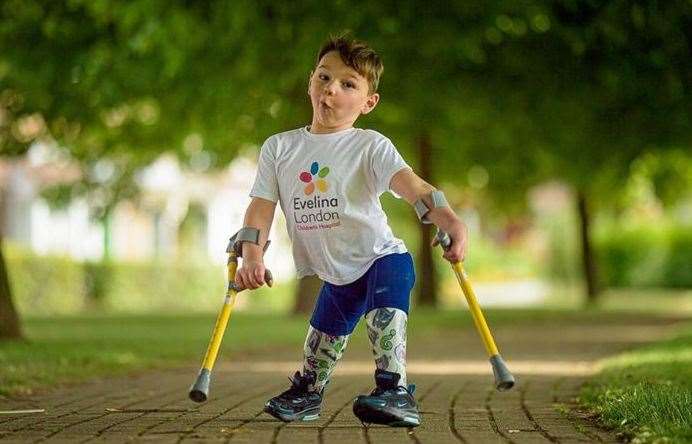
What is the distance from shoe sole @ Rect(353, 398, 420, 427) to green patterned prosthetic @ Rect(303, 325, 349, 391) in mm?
459

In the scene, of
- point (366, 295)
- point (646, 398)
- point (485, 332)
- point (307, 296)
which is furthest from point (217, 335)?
point (307, 296)

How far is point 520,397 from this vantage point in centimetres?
888

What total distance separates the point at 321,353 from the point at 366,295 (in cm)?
44

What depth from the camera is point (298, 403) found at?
6957mm

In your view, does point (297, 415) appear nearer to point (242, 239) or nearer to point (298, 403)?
point (298, 403)

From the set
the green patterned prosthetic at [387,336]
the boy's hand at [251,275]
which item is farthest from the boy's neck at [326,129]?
the green patterned prosthetic at [387,336]

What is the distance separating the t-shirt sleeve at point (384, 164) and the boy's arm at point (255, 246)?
0.54 m

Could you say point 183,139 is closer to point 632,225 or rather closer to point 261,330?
point 261,330

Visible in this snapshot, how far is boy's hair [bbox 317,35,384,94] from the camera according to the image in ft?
21.5

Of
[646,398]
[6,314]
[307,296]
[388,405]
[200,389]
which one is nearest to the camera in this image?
[200,389]

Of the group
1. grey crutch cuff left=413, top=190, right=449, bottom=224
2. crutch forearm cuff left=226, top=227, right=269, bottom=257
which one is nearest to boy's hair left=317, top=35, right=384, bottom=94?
grey crutch cuff left=413, top=190, right=449, bottom=224

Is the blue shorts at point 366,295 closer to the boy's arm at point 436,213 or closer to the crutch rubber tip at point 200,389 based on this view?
the boy's arm at point 436,213

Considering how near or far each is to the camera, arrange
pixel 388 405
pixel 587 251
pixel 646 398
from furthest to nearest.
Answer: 1. pixel 587 251
2. pixel 646 398
3. pixel 388 405

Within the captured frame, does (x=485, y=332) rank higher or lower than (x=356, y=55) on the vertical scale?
lower
